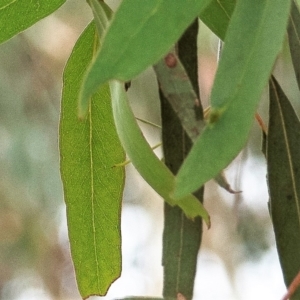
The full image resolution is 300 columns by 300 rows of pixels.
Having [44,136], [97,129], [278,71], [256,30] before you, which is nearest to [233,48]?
[256,30]

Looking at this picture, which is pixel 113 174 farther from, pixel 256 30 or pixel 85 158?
pixel 256 30

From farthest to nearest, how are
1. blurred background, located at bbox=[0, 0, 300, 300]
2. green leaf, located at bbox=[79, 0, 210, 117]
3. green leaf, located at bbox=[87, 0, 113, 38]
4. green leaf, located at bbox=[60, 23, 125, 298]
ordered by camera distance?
1. blurred background, located at bbox=[0, 0, 300, 300]
2. green leaf, located at bbox=[60, 23, 125, 298]
3. green leaf, located at bbox=[87, 0, 113, 38]
4. green leaf, located at bbox=[79, 0, 210, 117]

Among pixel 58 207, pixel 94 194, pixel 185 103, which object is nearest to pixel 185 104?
pixel 185 103

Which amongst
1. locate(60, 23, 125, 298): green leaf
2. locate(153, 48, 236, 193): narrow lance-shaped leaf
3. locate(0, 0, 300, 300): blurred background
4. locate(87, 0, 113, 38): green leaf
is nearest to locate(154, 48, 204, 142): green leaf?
locate(153, 48, 236, 193): narrow lance-shaped leaf

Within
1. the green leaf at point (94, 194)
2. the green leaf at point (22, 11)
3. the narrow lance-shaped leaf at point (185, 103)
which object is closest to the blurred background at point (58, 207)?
the green leaf at point (94, 194)

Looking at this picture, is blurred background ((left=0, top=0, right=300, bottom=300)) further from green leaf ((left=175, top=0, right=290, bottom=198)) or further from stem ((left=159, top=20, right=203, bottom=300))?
green leaf ((left=175, top=0, right=290, bottom=198))

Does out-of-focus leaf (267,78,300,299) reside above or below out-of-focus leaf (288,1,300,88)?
below
